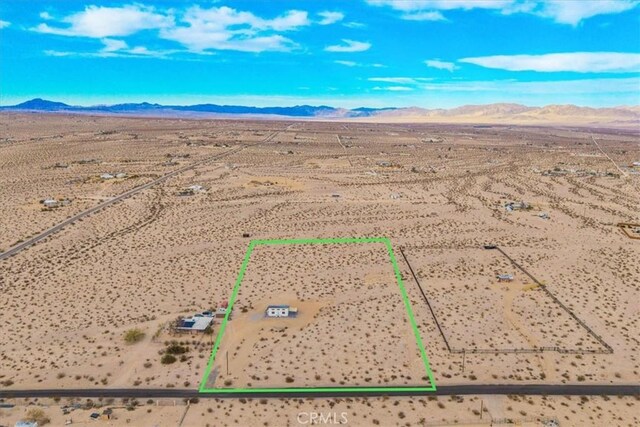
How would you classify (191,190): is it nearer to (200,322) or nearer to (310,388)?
(200,322)

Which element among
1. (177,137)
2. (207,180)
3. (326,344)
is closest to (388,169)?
(207,180)

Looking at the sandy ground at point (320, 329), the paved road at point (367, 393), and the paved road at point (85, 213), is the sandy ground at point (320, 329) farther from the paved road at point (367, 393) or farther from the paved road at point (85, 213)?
the paved road at point (85, 213)

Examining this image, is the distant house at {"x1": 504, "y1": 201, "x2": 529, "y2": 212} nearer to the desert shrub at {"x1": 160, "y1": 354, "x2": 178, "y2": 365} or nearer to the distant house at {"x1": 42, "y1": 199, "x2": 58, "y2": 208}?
the desert shrub at {"x1": 160, "y1": 354, "x2": 178, "y2": 365}

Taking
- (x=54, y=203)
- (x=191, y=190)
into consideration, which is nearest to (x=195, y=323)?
(x=54, y=203)

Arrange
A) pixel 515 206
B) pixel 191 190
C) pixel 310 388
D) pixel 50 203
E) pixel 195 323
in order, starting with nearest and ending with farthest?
pixel 310 388
pixel 195 323
pixel 50 203
pixel 515 206
pixel 191 190

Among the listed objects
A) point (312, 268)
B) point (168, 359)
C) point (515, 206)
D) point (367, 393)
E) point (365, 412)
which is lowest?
point (365, 412)

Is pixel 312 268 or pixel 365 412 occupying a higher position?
pixel 312 268
